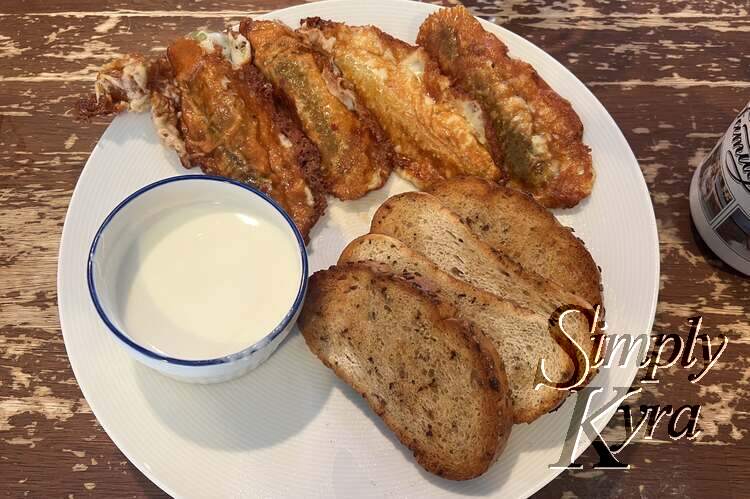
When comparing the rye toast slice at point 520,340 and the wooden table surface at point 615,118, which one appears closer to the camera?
the rye toast slice at point 520,340

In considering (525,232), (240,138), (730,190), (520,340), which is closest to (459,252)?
(525,232)

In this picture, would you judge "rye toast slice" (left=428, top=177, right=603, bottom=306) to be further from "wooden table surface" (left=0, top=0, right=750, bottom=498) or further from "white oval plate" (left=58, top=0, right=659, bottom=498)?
"wooden table surface" (left=0, top=0, right=750, bottom=498)

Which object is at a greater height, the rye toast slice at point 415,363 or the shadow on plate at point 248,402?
the rye toast slice at point 415,363

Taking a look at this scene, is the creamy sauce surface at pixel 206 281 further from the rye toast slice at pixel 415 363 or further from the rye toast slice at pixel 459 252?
the rye toast slice at pixel 459 252

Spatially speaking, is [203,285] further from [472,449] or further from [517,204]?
[517,204]

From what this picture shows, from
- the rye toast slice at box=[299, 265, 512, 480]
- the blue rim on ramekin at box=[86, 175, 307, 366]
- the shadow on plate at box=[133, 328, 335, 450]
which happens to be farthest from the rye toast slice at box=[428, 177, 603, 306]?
the shadow on plate at box=[133, 328, 335, 450]

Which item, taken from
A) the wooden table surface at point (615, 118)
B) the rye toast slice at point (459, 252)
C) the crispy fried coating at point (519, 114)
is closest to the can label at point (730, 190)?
the wooden table surface at point (615, 118)
